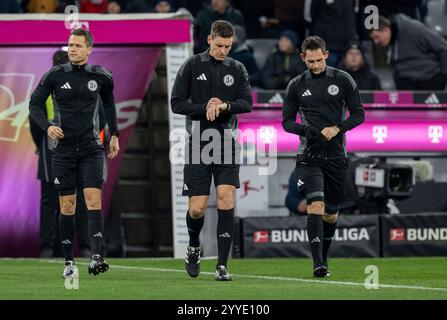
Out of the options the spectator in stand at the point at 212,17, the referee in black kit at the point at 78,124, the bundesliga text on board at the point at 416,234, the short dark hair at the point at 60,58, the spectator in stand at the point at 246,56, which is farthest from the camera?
the spectator in stand at the point at 212,17

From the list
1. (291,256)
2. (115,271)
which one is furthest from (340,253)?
(115,271)

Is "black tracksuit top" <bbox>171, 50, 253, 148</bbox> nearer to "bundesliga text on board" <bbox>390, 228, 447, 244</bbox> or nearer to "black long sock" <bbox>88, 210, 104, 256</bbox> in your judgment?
"black long sock" <bbox>88, 210, 104, 256</bbox>

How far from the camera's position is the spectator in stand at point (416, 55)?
1811 centimetres

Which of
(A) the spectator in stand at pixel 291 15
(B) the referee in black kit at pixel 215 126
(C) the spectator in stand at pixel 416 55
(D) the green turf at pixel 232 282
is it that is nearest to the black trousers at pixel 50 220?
(D) the green turf at pixel 232 282

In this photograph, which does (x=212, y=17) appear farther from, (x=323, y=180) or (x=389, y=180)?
(x=323, y=180)

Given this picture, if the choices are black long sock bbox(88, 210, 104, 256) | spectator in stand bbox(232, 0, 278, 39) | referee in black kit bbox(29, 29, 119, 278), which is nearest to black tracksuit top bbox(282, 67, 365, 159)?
referee in black kit bbox(29, 29, 119, 278)

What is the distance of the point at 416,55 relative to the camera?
59.8 feet

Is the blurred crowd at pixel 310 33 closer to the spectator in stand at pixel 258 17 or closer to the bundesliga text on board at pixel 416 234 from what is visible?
the spectator in stand at pixel 258 17

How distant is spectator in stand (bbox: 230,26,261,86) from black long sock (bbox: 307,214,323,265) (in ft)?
22.9

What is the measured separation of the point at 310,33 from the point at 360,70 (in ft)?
5.73

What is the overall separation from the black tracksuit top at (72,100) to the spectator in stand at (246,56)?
23.1 ft

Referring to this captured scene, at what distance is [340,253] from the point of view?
15.4 m
